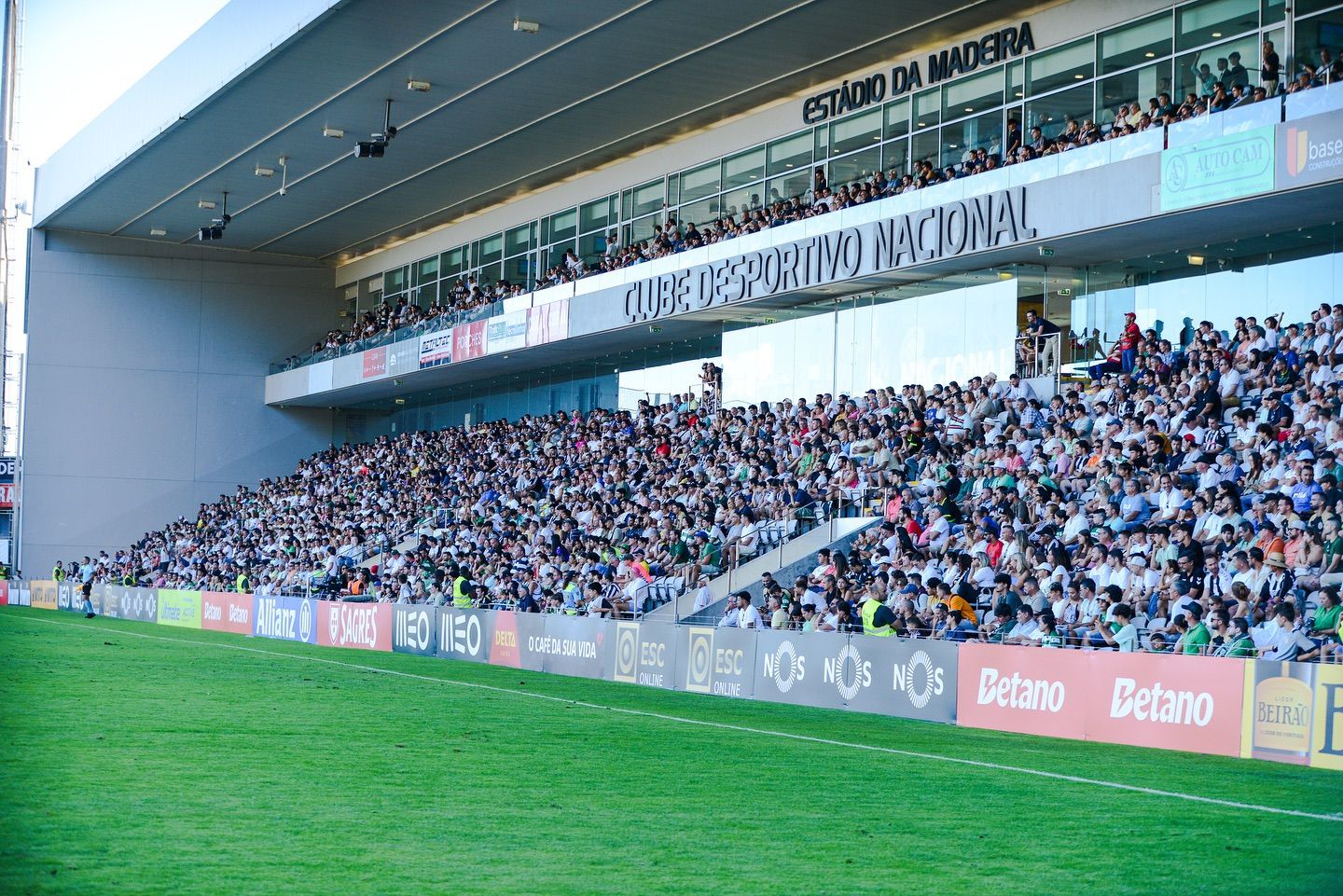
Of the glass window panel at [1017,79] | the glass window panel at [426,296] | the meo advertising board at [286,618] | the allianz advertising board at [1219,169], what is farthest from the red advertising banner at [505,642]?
Result: the glass window panel at [426,296]

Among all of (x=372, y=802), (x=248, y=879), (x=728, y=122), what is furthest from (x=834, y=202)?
(x=248, y=879)

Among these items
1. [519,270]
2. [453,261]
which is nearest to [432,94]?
[519,270]

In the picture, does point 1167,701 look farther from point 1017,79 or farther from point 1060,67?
point 1017,79

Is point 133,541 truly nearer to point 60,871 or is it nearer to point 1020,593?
point 1020,593

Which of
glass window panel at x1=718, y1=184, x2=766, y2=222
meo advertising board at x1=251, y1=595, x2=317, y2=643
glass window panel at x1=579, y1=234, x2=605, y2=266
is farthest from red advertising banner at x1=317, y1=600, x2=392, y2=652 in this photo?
glass window panel at x1=579, y1=234, x2=605, y2=266

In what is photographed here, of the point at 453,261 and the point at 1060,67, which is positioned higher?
the point at 1060,67

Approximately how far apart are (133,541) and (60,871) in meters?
52.4

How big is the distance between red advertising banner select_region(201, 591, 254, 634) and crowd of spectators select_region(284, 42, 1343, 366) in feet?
39.3

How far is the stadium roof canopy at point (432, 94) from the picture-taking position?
31266 mm

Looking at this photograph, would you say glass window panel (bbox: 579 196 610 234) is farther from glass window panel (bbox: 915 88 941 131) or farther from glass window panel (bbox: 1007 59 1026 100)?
glass window panel (bbox: 1007 59 1026 100)

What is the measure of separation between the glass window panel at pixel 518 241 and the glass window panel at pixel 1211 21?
82.9 feet

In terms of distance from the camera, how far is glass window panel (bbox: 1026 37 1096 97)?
28594mm

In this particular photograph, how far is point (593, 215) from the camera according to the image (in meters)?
44.5

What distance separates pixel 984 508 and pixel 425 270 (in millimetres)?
35641
